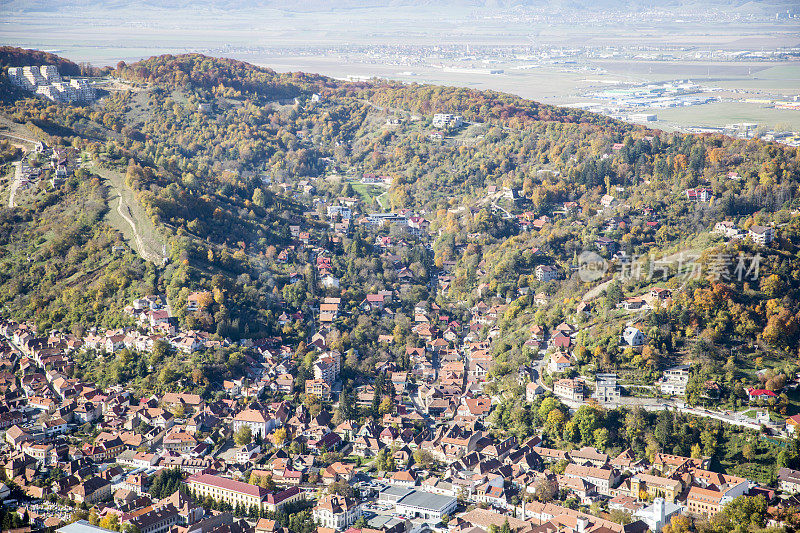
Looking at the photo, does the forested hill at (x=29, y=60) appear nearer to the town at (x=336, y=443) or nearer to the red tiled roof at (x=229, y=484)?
the town at (x=336, y=443)

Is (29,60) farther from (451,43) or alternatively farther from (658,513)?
(451,43)

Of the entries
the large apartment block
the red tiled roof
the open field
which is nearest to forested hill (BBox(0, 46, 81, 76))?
the large apartment block

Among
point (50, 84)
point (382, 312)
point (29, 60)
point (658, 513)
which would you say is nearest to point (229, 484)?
point (658, 513)

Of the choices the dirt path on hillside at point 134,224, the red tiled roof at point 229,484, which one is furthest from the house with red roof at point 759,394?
the dirt path on hillside at point 134,224

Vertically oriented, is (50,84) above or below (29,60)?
below

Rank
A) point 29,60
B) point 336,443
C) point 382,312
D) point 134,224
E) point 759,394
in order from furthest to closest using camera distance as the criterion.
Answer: point 29,60, point 134,224, point 382,312, point 336,443, point 759,394

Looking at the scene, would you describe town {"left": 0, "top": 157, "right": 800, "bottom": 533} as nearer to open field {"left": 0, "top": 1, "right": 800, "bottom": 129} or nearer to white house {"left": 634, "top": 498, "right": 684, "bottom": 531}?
white house {"left": 634, "top": 498, "right": 684, "bottom": 531}

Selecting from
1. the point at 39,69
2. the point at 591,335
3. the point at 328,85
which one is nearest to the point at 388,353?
the point at 591,335
